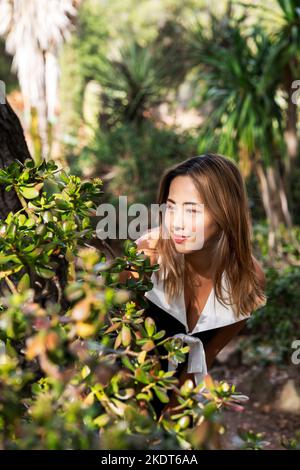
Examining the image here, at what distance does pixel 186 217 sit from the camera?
168 centimetres

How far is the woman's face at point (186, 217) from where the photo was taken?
66.1 inches

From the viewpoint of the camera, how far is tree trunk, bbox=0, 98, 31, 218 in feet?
5.44

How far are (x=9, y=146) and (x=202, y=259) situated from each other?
0.66 metres

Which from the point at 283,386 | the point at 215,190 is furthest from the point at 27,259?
the point at 283,386

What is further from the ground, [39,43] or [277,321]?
[39,43]

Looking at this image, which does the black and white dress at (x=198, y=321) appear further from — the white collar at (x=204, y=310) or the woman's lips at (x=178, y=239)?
the woman's lips at (x=178, y=239)

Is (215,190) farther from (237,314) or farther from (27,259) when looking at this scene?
(27,259)

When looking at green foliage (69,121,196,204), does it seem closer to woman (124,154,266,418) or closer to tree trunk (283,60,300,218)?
tree trunk (283,60,300,218)

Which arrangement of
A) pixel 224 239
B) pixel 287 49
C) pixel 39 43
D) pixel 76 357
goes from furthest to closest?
1. pixel 39 43
2. pixel 287 49
3. pixel 224 239
4. pixel 76 357

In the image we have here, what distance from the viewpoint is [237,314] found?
186 centimetres

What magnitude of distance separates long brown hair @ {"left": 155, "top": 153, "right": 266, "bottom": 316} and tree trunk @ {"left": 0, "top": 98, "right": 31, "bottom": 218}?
42cm

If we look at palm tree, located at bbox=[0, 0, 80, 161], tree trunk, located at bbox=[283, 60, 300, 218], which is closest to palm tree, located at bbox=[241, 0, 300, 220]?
tree trunk, located at bbox=[283, 60, 300, 218]

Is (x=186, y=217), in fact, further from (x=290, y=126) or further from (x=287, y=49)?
(x=290, y=126)

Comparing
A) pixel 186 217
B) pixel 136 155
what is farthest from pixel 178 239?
pixel 136 155
